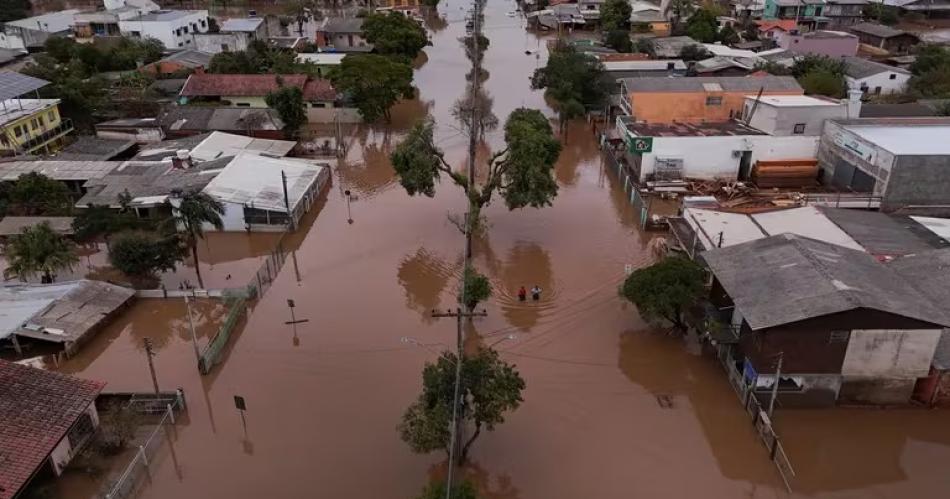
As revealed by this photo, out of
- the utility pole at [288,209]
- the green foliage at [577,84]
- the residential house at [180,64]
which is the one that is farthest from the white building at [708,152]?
the residential house at [180,64]

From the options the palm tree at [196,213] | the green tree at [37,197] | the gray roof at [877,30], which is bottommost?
the green tree at [37,197]

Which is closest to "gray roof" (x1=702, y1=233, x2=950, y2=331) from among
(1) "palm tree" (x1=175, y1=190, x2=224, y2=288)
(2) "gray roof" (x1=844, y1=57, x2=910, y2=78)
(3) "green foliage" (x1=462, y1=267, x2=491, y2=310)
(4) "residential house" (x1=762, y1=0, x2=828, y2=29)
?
A: (3) "green foliage" (x1=462, y1=267, x2=491, y2=310)

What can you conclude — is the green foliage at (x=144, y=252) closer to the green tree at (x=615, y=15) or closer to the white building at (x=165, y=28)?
the white building at (x=165, y=28)

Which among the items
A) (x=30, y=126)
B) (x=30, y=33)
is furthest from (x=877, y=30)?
(x=30, y=33)

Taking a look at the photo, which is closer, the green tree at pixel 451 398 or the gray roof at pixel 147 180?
the green tree at pixel 451 398

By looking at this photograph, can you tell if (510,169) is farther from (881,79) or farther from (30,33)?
(30,33)

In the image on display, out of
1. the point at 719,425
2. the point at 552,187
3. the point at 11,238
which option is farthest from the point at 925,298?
the point at 11,238

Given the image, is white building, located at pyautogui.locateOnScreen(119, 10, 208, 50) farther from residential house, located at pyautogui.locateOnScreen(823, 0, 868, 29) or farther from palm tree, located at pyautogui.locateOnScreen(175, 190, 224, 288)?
residential house, located at pyautogui.locateOnScreen(823, 0, 868, 29)
